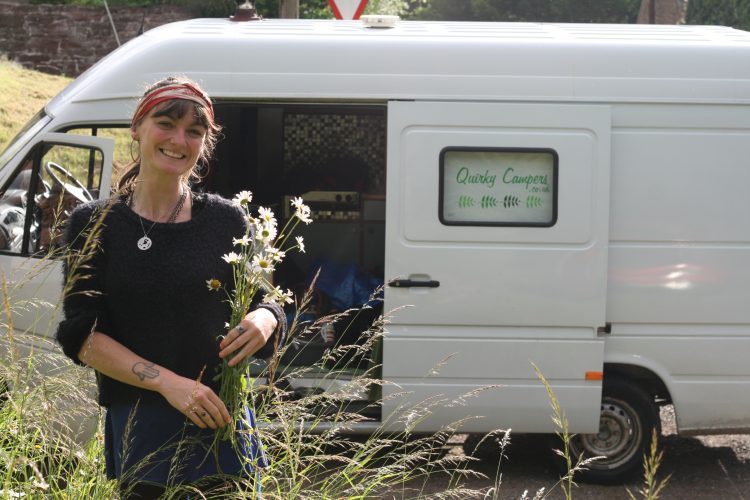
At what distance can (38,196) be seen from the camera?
263 inches

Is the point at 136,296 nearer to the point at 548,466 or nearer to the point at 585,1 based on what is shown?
the point at 548,466

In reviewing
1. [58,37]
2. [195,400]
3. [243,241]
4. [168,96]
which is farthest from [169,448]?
[58,37]

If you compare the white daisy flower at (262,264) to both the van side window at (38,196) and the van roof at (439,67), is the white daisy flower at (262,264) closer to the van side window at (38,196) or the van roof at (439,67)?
the van roof at (439,67)

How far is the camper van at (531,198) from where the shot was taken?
648 centimetres

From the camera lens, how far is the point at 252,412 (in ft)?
10.5

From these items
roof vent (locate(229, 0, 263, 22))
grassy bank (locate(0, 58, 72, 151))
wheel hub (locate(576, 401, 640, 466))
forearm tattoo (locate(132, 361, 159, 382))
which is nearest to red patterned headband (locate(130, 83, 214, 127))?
forearm tattoo (locate(132, 361, 159, 382))

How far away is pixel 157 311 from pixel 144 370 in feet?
0.59

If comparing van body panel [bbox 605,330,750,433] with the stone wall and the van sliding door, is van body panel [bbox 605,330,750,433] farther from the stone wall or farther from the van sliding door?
the stone wall

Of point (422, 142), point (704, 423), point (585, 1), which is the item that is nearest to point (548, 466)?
point (704, 423)

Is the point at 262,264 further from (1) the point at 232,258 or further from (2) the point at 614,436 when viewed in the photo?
(2) the point at 614,436

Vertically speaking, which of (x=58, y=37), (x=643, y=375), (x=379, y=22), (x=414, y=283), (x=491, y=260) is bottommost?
(x=643, y=375)

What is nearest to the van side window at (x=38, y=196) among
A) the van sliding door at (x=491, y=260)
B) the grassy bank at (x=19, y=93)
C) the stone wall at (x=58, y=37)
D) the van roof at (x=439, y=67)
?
the van roof at (x=439, y=67)

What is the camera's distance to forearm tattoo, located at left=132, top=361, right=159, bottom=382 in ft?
9.77

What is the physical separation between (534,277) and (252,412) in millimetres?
3549
